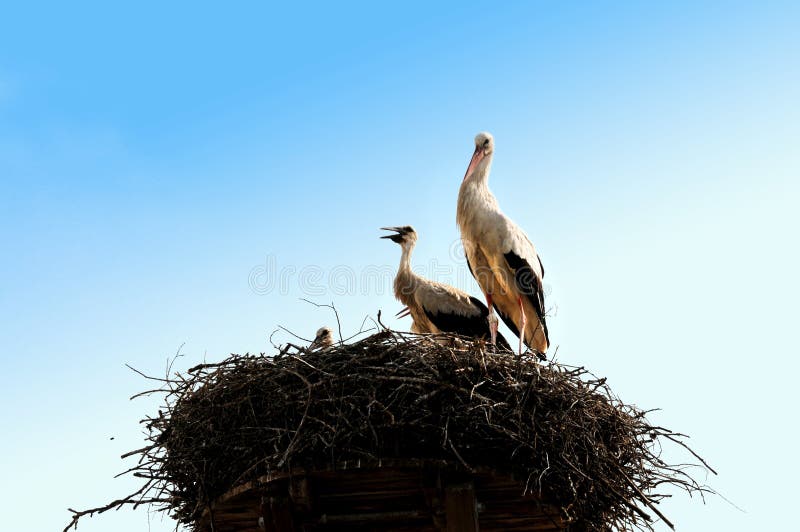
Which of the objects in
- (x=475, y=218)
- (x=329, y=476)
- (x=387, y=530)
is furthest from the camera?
(x=475, y=218)

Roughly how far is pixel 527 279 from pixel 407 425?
2676 millimetres

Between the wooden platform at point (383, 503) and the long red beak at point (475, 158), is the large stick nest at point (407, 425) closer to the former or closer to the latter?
the wooden platform at point (383, 503)

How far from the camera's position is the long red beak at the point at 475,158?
7.61 metres

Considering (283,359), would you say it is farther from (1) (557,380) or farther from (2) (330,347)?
(1) (557,380)

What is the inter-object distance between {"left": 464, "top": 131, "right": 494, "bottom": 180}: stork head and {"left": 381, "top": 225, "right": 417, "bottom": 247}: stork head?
2.46 ft

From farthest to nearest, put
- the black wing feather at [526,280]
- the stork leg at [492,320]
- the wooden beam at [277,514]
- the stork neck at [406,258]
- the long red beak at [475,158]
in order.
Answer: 1. the stork neck at [406,258]
2. the long red beak at [475,158]
3. the stork leg at [492,320]
4. the black wing feather at [526,280]
5. the wooden beam at [277,514]

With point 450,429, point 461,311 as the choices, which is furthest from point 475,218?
point 450,429

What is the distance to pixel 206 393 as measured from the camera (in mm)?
5055

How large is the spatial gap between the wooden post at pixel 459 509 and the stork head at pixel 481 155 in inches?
136

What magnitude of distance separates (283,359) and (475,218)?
8.46ft

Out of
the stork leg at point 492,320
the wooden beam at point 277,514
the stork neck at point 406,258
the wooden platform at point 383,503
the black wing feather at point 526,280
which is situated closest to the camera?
the wooden platform at point 383,503

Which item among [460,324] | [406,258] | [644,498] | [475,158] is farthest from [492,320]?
[644,498]

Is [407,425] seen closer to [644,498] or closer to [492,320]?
A: [644,498]

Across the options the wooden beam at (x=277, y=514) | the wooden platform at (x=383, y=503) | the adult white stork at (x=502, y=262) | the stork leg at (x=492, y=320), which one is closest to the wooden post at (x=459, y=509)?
the wooden platform at (x=383, y=503)
